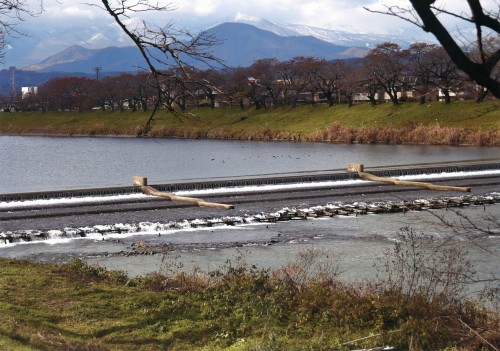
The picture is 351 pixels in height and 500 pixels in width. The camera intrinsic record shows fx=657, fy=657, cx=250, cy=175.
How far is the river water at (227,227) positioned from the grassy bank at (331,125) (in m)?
3.41

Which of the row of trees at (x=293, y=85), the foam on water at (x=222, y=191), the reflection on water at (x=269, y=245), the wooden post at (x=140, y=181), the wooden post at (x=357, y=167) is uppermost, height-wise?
the row of trees at (x=293, y=85)

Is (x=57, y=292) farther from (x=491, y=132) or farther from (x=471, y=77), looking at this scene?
(x=491, y=132)

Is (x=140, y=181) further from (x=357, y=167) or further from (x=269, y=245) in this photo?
(x=269, y=245)

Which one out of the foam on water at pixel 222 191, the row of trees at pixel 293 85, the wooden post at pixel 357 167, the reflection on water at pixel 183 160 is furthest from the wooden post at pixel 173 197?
the row of trees at pixel 293 85

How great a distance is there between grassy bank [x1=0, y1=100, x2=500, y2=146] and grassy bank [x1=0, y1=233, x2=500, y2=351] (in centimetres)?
3318

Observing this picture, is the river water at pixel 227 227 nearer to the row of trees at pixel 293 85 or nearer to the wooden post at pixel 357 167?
the wooden post at pixel 357 167

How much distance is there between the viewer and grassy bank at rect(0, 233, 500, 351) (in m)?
7.56

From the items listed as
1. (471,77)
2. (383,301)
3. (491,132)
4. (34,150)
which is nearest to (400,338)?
(383,301)

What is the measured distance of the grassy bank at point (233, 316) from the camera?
7.56 metres

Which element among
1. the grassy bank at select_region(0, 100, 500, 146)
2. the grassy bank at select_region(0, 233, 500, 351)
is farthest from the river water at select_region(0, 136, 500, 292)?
the grassy bank at select_region(0, 100, 500, 146)

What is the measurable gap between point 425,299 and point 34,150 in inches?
2169

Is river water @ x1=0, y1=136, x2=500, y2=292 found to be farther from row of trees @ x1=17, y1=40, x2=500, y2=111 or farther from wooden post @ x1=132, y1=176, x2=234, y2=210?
row of trees @ x1=17, y1=40, x2=500, y2=111

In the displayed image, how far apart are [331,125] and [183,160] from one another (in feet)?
73.4

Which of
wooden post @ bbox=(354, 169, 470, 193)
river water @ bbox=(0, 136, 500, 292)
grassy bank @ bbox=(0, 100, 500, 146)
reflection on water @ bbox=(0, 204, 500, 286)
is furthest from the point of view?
grassy bank @ bbox=(0, 100, 500, 146)
